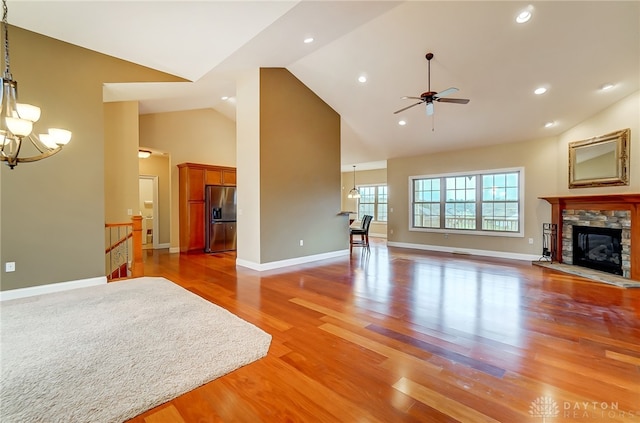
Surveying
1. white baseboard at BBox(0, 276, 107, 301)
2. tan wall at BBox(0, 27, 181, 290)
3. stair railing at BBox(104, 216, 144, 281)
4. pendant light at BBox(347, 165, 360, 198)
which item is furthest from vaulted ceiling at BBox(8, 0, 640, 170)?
pendant light at BBox(347, 165, 360, 198)

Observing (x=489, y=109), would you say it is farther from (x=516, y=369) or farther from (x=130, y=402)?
(x=130, y=402)

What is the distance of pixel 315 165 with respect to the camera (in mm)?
6277

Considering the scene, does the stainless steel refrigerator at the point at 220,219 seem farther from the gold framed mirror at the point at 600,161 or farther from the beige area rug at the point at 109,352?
the gold framed mirror at the point at 600,161

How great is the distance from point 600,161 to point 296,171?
572cm

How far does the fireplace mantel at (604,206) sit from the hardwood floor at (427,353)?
0.91 m

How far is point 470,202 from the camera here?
7.39 metres

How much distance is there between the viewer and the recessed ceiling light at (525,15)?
3.50m

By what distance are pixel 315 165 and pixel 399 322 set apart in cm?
413

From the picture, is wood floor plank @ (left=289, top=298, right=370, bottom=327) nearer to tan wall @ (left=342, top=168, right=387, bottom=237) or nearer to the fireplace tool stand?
the fireplace tool stand

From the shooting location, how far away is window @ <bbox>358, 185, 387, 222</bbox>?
1137 centimetres

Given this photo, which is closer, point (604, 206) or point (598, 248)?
point (604, 206)

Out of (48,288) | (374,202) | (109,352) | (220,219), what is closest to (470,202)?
(374,202)

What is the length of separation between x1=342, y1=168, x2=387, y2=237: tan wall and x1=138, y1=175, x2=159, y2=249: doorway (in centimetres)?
734

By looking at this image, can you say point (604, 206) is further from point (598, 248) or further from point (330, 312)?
point (330, 312)
